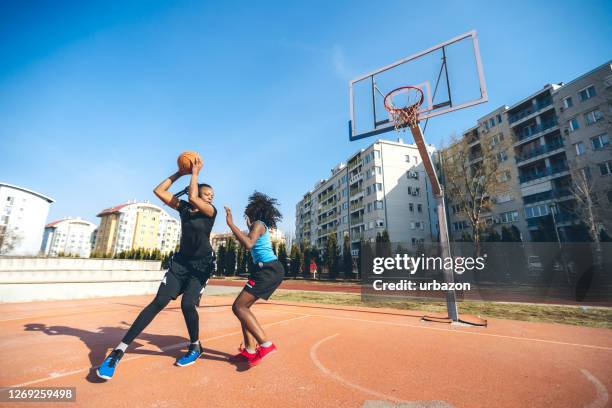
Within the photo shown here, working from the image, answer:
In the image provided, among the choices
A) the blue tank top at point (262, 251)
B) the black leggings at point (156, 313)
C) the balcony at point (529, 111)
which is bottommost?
the black leggings at point (156, 313)

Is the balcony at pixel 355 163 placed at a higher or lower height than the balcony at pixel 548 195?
higher

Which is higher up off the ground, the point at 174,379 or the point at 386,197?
the point at 386,197

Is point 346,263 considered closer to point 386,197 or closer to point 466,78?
point 386,197

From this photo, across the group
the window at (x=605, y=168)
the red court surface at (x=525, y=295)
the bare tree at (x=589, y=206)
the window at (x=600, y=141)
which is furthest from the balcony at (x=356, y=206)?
the window at (x=600, y=141)

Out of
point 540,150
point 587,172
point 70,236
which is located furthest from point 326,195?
point 70,236

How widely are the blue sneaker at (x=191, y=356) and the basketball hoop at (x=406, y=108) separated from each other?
7.15 m

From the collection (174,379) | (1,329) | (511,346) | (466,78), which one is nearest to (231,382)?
(174,379)

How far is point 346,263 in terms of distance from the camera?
37938mm

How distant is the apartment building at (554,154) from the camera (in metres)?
29.1

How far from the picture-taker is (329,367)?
366 cm

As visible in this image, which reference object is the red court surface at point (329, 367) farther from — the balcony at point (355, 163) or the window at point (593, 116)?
the balcony at point (355, 163)

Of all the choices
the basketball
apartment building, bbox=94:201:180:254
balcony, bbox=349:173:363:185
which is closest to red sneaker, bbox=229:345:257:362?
the basketball

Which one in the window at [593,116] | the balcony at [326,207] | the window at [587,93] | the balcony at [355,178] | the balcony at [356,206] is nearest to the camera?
the window at [593,116]

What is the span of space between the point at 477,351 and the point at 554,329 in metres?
3.42
